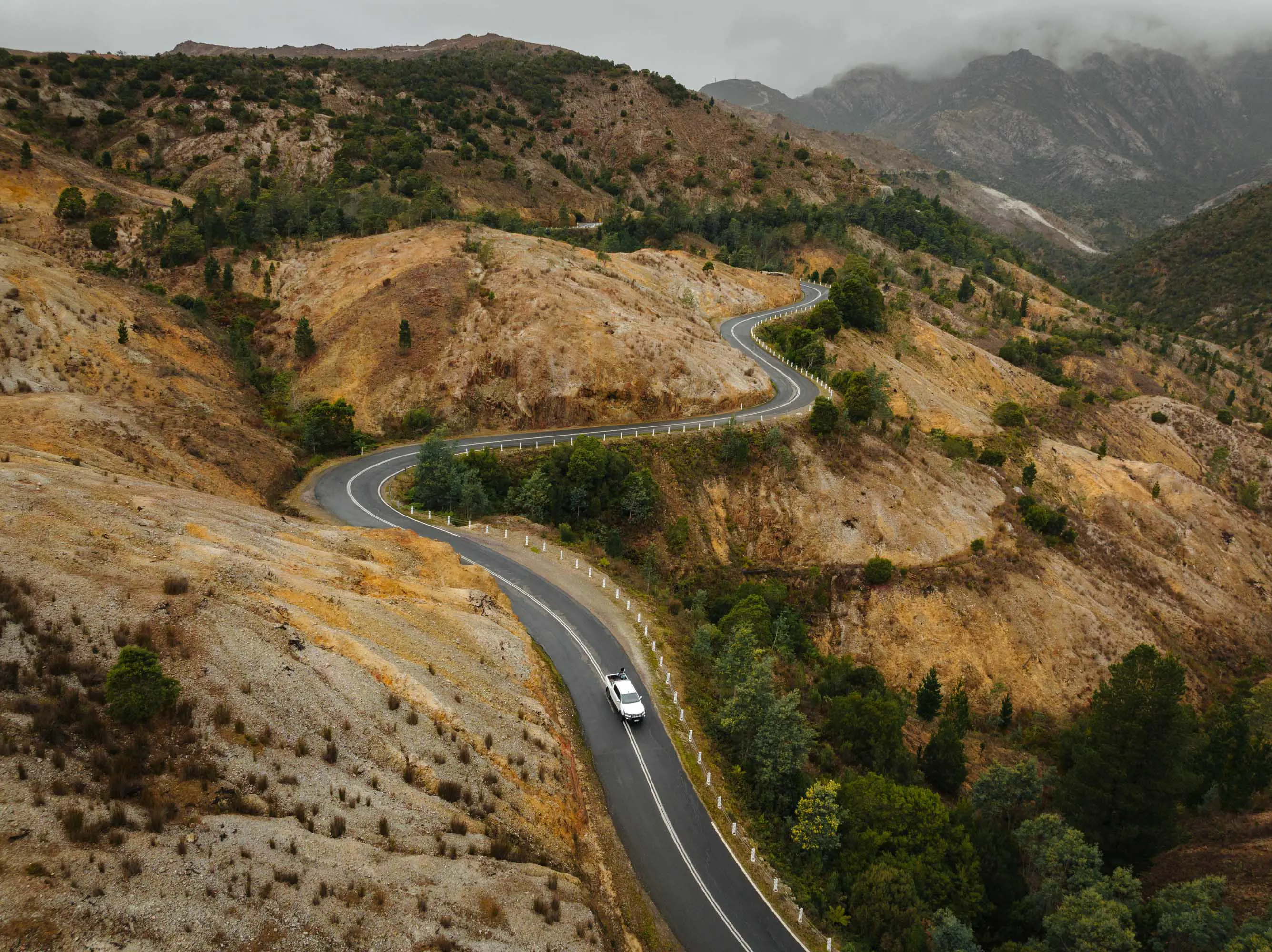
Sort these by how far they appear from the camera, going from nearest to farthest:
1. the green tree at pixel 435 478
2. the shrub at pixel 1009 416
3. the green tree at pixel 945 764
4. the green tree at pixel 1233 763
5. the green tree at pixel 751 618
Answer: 1. the green tree at pixel 945 764
2. the green tree at pixel 1233 763
3. the green tree at pixel 751 618
4. the green tree at pixel 435 478
5. the shrub at pixel 1009 416

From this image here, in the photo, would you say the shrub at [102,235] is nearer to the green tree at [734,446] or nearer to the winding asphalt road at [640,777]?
the winding asphalt road at [640,777]

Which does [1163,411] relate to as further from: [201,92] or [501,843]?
[201,92]

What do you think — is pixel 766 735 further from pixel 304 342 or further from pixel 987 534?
pixel 304 342

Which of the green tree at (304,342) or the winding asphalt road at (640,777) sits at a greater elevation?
the green tree at (304,342)

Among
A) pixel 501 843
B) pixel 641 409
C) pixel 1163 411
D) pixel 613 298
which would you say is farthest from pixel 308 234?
pixel 1163 411

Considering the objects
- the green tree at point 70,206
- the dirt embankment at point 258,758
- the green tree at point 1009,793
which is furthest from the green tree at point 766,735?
the green tree at point 70,206

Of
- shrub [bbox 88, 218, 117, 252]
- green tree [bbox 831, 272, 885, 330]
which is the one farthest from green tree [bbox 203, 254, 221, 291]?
green tree [bbox 831, 272, 885, 330]
